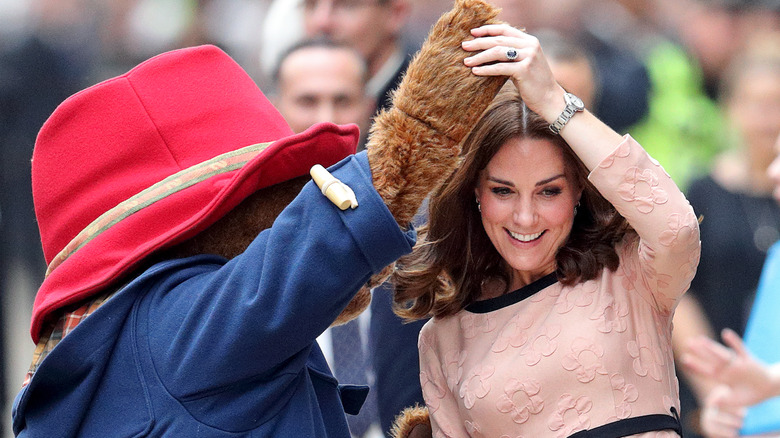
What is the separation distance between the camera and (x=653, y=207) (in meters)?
2.31

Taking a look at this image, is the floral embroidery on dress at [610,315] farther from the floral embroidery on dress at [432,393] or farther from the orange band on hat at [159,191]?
the orange band on hat at [159,191]

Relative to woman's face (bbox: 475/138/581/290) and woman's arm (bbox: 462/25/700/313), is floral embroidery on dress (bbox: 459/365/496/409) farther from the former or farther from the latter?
woman's arm (bbox: 462/25/700/313)

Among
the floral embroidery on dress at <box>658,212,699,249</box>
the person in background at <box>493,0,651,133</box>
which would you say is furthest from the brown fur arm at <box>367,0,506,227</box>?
the person in background at <box>493,0,651,133</box>

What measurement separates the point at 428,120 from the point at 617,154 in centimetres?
51

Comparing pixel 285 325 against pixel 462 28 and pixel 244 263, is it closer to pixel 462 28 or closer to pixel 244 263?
pixel 244 263

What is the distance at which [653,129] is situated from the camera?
16.6 feet

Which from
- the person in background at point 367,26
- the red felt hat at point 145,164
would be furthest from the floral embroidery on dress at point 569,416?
the person in background at point 367,26

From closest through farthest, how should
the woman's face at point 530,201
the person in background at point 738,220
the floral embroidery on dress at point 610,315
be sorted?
the floral embroidery on dress at point 610,315, the woman's face at point 530,201, the person in background at point 738,220

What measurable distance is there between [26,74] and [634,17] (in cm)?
330

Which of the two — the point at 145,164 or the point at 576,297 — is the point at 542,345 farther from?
the point at 145,164

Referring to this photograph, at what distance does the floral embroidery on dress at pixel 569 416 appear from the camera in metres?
2.39

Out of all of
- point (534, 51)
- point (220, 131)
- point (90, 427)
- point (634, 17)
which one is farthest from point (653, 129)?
point (90, 427)

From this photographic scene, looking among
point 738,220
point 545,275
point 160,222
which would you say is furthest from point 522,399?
point 738,220

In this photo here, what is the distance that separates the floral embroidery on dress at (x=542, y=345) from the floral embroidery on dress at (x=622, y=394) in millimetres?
153
